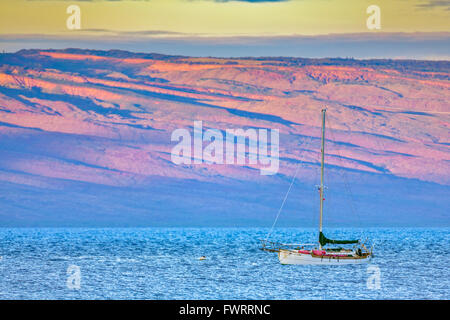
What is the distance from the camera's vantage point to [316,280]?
83875 millimetres

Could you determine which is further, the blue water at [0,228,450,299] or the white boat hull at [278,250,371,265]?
Result: the white boat hull at [278,250,371,265]

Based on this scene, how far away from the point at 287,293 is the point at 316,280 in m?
11.1

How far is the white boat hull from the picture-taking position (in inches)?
3679

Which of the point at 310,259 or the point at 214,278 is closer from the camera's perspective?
the point at 214,278

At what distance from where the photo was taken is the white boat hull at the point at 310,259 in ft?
307

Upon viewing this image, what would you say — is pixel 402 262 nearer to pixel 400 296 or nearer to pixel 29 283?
pixel 400 296

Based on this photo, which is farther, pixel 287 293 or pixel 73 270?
pixel 73 270

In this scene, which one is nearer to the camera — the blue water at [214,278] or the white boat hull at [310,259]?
the blue water at [214,278]

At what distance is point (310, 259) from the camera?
93500 mm
